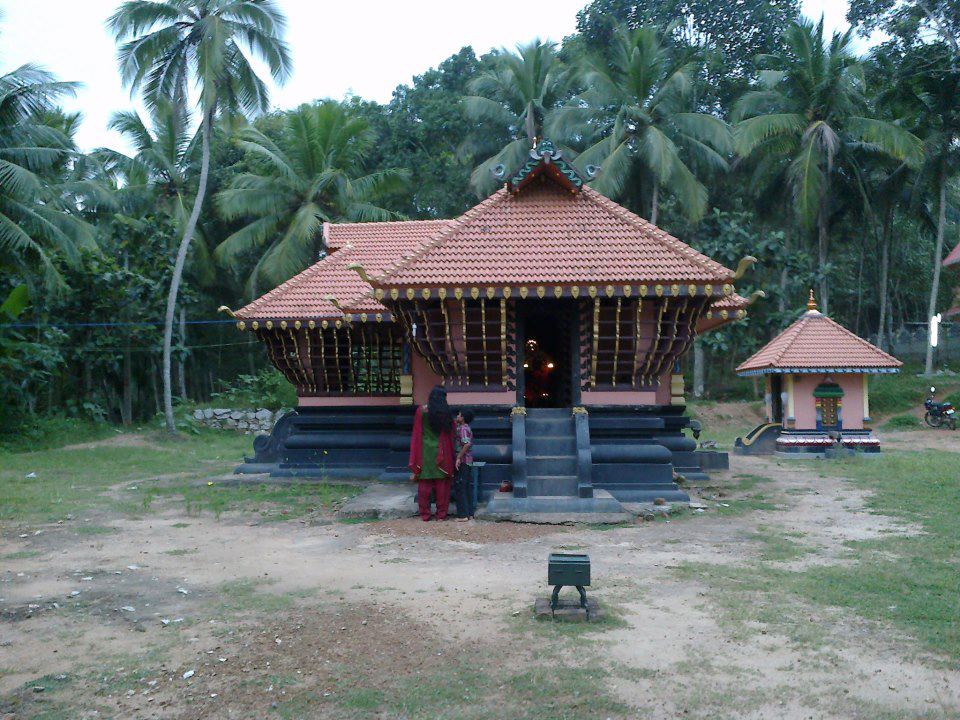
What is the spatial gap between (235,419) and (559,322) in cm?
1717

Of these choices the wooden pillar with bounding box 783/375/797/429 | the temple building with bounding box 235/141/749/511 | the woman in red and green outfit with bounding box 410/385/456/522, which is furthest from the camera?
the wooden pillar with bounding box 783/375/797/429

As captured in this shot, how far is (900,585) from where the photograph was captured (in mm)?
6793

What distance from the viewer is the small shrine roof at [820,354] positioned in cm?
1897

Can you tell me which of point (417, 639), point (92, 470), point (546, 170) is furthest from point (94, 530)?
point (546, 170)

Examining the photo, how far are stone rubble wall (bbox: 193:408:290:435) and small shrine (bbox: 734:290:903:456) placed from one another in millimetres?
15782

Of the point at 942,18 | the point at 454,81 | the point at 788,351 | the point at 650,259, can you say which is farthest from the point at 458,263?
the point at 454,81

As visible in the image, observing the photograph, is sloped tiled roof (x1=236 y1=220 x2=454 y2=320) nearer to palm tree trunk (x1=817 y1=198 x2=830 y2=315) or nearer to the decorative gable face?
the decorative gable face

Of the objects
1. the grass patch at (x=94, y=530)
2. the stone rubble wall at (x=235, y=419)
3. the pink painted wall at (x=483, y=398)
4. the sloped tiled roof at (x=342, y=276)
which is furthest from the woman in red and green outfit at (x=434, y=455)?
the stone rubble wall at (x=235, y=419)

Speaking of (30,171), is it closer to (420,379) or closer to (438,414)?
(420,379)

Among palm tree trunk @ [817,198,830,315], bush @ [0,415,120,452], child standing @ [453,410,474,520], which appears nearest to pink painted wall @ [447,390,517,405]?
child standing @ [453,410,474,520]

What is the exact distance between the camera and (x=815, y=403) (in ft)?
63.8

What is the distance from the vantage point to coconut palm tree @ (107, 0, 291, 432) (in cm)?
2312

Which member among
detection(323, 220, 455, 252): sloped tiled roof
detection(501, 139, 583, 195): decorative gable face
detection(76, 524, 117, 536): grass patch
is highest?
detection(501, 139, 583, 195): decorative gable face

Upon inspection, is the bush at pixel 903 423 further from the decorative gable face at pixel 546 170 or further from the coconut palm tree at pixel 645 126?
the decorative gable face at pixel 546 170
